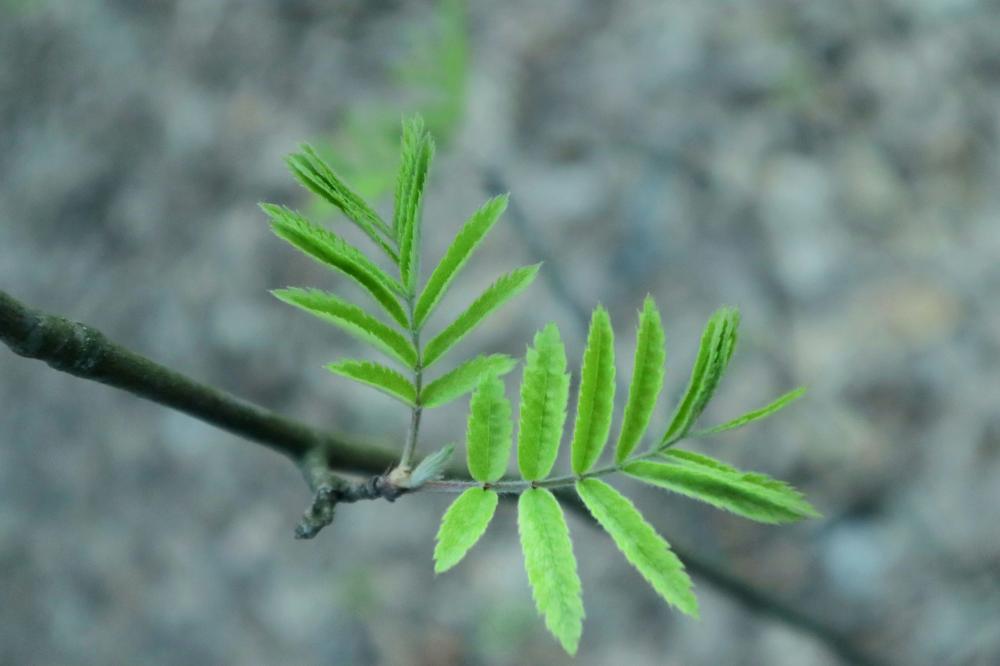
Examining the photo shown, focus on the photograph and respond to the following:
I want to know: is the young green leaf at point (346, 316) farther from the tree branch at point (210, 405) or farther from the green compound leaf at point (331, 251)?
the tree branch at point (210, 405)

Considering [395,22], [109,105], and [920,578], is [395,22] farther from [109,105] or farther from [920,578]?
[920,578]

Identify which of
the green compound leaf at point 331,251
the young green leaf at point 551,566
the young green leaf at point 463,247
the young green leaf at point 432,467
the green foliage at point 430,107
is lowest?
the young green leaf at point 551,566

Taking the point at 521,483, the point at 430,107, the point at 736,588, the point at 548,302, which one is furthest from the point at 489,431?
the point at 548,302

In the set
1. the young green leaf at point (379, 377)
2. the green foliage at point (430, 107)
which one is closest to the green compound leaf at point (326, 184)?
the young green leaf at point (379, 377)

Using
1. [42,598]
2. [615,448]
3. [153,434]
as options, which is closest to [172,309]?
[153,434]

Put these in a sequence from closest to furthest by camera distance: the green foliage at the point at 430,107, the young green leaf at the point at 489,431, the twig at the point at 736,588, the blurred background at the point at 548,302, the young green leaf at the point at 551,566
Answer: the young green leaf at the point at 551,566
the young green leaf at the point at 489,431
the twig at the point at 736,588
the green foliage at the point at 430,107
the blurred background at the point at 548,302

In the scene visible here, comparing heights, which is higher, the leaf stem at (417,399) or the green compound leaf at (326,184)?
the green compound leaf at (326,184)
